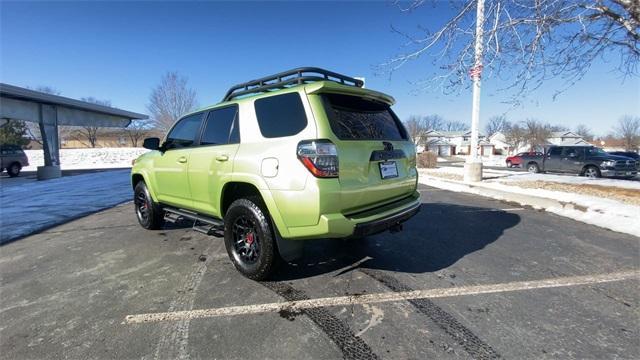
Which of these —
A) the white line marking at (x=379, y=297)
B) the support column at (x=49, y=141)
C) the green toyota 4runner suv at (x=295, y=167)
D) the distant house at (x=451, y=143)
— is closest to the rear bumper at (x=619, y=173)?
the white line marking at (x=379, y=297)

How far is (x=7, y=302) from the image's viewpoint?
3.08 m

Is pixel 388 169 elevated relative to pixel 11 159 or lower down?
lower down

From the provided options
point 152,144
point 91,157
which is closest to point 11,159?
point 91,157

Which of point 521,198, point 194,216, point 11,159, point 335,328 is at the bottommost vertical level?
point 335,328

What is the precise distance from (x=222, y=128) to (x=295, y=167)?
1478mm

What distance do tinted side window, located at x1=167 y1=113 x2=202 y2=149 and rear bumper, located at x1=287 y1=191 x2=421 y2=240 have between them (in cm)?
231

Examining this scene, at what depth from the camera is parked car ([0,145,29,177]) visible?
20016 millimetres

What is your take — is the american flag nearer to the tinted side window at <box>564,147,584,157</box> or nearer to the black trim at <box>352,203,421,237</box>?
the black trim at <box>352,203,421,237</box>

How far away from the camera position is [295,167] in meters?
2.80

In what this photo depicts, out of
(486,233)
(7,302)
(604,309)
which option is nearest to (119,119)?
(7,302)

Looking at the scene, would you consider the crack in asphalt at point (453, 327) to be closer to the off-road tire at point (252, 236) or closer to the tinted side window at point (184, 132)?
the off-road tire at point (252, 236)

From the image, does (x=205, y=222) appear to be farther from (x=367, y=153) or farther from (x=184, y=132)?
(x=367, y=153)

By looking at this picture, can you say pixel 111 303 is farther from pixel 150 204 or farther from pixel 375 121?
pixel 375 121

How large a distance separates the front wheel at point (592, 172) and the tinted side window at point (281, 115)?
1835 centimetres
